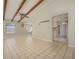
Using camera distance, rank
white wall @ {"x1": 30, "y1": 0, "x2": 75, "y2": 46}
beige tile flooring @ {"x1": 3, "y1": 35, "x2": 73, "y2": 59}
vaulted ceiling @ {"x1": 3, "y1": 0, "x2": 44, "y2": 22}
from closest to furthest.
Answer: beige tile flooring @ {"x1": 3, "y1": 35, "x2": 73, "y2": 59}, white wall @ {"x1": 30, "y1": 0, "x2": 75, "y2": 46}, vaulted ceiling @ {"x1": 3, "y1": 0, "x2": 44, "y2": 22}

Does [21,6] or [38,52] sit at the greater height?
[21,6]

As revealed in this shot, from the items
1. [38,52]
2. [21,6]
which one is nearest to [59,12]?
[21,6]

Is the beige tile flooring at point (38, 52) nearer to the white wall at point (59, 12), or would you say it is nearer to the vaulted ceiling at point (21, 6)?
the white wall at point (59, 12)

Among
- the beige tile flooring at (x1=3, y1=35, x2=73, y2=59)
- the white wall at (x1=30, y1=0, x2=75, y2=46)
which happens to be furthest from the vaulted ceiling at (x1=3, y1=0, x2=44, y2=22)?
the beige tile flooring at (x1=3, y1=35, x2=73, y2=59)

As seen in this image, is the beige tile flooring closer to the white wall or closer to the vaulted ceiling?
the white wall

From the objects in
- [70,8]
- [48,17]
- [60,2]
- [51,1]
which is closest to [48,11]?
[48,17]

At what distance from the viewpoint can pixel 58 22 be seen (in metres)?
7.48

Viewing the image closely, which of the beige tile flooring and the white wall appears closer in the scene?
the beige tile flooring

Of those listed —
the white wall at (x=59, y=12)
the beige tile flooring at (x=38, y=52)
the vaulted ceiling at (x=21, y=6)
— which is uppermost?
the vaulted ceiling at (x=21, y=6)

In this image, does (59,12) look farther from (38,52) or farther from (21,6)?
(38,52)

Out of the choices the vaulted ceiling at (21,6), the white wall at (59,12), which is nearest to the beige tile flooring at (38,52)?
the white wall at (59,12)

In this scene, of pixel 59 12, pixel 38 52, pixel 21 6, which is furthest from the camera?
pixel 21 6
